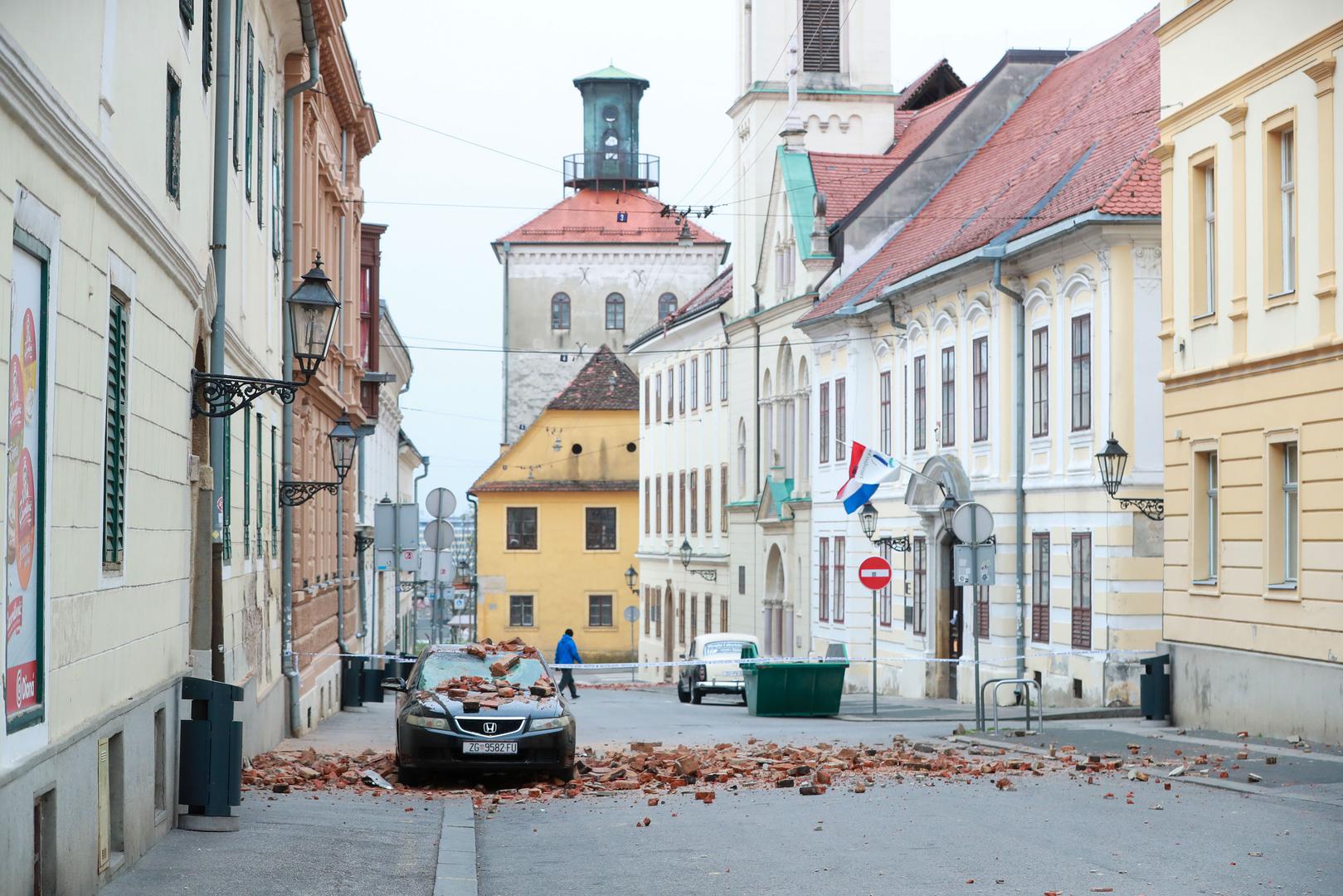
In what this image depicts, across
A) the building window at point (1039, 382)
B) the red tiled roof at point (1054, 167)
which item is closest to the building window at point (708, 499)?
the red tiled roof at point (1054, 167)

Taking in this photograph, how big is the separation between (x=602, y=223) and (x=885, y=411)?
1996 inches

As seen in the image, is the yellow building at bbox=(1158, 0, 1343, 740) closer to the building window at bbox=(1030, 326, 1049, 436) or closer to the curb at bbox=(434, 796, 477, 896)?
the building window at bbox=(1030, 326, 1049, 436)

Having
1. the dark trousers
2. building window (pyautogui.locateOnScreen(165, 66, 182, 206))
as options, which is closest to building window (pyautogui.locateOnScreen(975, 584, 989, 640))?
the dark trousers

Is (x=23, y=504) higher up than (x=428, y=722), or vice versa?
(x=23, y=504)

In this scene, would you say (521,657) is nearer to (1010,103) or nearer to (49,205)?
(49,205)

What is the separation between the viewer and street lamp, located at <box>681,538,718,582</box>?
59438 millimetres

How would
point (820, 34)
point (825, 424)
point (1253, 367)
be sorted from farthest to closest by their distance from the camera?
point (820, 34) < point (825, 424) < point (1253, 367)

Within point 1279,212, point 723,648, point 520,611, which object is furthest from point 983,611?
point 520,611

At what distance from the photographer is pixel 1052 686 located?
3148 centimetres

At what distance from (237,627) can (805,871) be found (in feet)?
27.0

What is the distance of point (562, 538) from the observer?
260 feet

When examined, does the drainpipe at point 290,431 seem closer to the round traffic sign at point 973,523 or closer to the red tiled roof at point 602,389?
the round traffic sign at point 973,523

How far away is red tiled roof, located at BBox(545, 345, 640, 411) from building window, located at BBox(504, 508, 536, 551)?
4.47 metres

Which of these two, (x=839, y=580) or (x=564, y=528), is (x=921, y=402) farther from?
(x=564, y=528)
